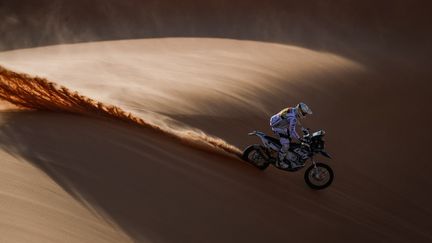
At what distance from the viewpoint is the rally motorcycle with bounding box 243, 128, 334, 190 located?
874 cm

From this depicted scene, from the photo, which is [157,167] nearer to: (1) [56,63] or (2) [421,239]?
(2) [421,239]

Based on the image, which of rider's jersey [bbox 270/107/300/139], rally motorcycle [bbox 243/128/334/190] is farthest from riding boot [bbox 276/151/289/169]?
→ rider's jersey [bbox 270/107/300/139]

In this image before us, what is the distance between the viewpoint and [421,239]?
8.54 m

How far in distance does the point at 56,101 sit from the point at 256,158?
2.84 meters

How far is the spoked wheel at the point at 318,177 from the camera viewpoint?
878cm

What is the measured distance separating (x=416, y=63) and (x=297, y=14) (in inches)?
205

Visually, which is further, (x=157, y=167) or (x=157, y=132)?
(x=157, y=132)

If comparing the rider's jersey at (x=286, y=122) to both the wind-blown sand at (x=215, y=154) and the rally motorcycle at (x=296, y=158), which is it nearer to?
the rally motorcycle at (x=296, y=158)

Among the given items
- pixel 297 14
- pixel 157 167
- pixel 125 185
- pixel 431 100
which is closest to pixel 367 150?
pixel 431 100

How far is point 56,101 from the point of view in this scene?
8.44 meters

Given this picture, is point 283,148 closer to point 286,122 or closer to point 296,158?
point 296,158

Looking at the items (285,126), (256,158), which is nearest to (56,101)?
(256,158)

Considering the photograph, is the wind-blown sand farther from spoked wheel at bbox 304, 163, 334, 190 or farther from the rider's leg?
the rider's leg

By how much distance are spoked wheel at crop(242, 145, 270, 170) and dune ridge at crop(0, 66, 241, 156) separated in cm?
33
